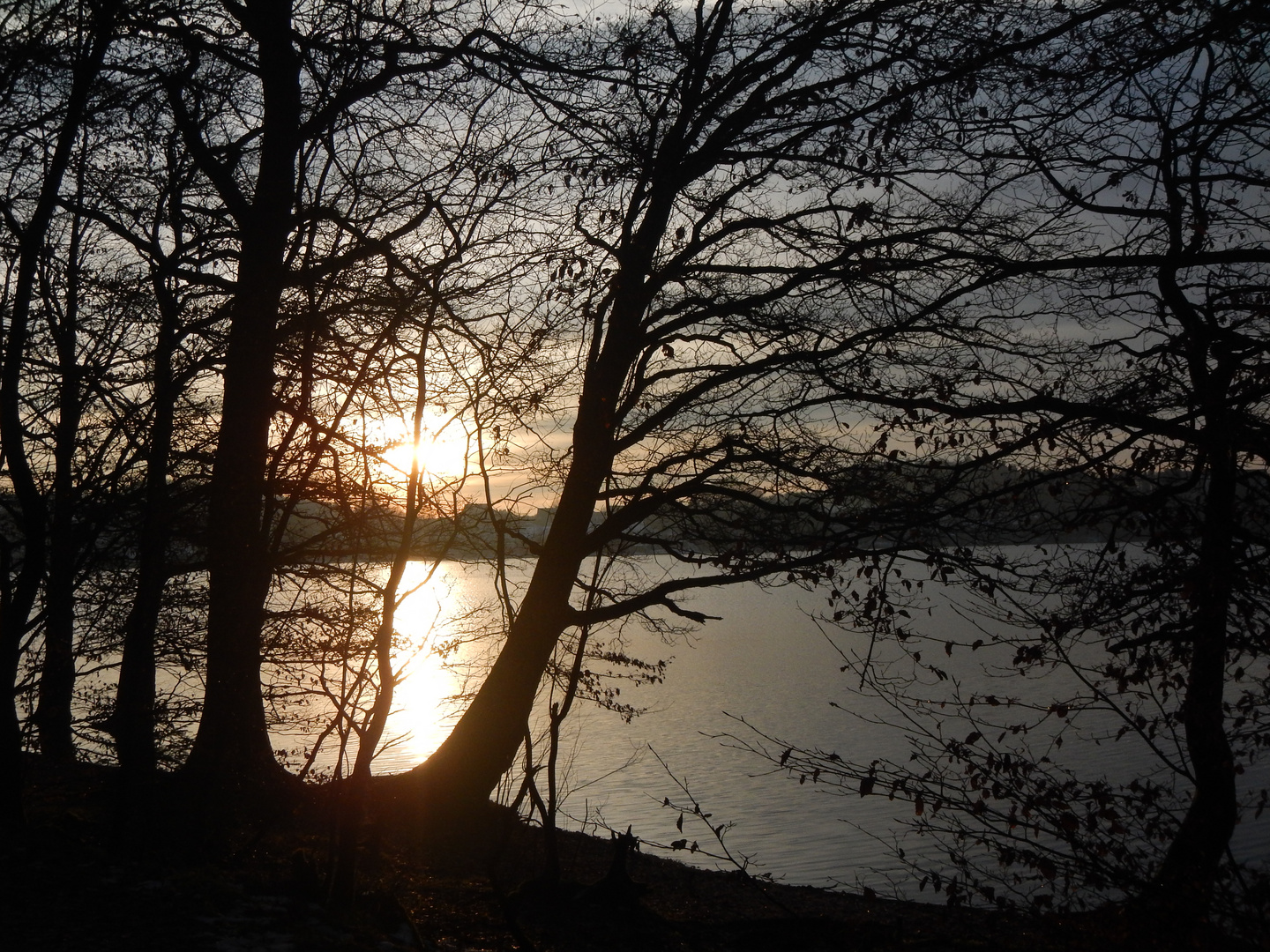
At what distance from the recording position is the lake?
49.9 ft

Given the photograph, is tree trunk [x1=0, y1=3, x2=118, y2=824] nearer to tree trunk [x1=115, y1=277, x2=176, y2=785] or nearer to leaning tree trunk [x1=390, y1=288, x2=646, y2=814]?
tree trunk [x1=115, y1=277, x2=176, y2=785]

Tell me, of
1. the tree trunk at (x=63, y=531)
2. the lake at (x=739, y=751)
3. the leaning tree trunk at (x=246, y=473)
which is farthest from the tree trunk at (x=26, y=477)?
the lake at (x=739, y=751)

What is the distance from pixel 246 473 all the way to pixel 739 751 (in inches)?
664

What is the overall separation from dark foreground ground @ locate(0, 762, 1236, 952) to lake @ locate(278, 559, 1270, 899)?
1084 mm

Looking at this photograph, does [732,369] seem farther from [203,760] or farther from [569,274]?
[203,760]

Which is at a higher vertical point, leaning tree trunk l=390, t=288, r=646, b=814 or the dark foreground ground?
leaning tree trunk l=390, t=288, r=646, b=814

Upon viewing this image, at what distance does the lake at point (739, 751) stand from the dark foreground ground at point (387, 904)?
3.56 ft

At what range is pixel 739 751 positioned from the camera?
23.0m

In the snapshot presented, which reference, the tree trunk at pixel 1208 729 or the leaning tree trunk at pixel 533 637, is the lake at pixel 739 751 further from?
the tree trunk at pixel 1208 729

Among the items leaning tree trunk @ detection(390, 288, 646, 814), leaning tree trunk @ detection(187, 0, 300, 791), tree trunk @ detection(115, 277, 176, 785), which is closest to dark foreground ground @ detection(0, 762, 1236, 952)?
tree trunk @ detection(115, 277, 176, 785)

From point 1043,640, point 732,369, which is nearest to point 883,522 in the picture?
point 1043,640

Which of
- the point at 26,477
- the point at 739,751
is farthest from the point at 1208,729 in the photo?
the point at 739,751

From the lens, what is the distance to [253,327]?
7965 millimetres

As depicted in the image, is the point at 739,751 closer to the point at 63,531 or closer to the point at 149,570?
the point at 149,570
